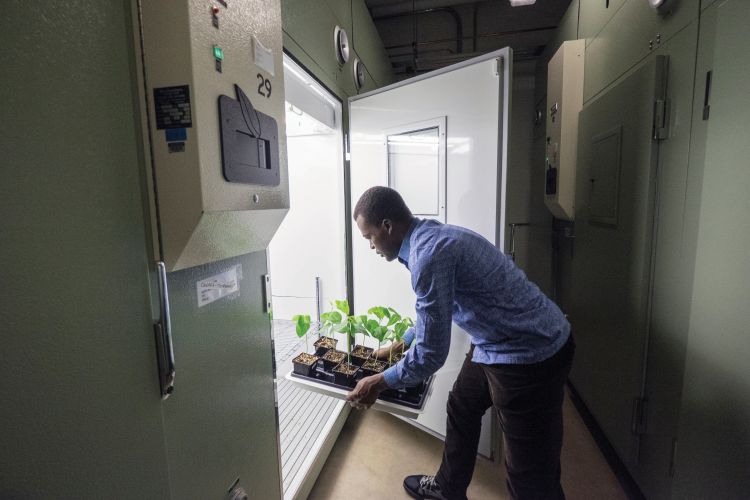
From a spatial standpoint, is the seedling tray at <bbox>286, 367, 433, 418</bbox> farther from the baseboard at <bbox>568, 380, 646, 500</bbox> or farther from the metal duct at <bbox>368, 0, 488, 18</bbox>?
the metal duct at <bbox>368, 0, 488, 18</bbox>

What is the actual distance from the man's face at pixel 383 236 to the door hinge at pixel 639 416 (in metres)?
1.32

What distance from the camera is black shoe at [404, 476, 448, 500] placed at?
1.65m

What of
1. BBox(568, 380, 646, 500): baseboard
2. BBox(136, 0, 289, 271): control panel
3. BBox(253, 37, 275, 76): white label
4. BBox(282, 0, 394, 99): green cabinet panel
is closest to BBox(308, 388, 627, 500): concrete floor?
BBox(568, 380, 646, 500): baseboard

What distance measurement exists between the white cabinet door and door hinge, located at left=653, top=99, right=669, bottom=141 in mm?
584

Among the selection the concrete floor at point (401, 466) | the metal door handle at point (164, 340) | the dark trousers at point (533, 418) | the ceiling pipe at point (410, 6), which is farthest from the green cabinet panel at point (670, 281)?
the ceiling pipe at point (410, 6)

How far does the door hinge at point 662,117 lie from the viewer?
144 cm

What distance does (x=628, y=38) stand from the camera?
1.74 meters

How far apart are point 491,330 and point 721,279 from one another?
742 mm

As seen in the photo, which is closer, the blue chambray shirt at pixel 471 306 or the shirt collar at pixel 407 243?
the blue chambray shirt at pixel 471 306

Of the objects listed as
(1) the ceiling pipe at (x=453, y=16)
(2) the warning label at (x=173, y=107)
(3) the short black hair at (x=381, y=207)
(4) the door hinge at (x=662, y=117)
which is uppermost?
(1) the ceiling pipe at (x=453, y=16)

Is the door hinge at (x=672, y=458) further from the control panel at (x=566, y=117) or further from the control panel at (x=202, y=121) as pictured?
the control panel at (x=202, y=121)

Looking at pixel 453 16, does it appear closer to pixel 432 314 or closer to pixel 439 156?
pixel 439 156

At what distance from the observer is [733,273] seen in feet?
3.63

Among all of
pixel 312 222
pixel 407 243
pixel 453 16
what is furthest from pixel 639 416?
pixel 453 16
